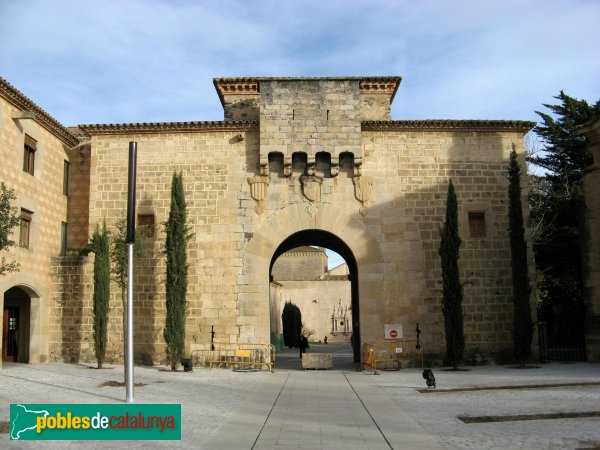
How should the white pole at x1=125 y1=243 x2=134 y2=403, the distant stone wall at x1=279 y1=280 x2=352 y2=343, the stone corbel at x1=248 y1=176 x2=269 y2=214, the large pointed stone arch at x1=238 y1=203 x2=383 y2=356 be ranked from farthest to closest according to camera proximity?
the distant stone wall at x1=279 y1=280 x2=352 y2=343 → the stone corbel at x1=248 y1=176 x2=269 y2=214 → the large pointed stone arch at x1=238 y1=203 x2=383 y2=356 → the white pole at x1=125 y1=243 x2=134 y2=403

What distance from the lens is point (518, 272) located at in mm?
17750

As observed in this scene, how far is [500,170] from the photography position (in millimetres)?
19266

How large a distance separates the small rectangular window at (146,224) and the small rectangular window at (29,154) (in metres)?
3.61

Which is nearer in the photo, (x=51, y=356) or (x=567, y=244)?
(x=51, y=356)

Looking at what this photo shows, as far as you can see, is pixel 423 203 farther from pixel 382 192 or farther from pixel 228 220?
pixel 228 220

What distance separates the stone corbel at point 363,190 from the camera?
1873cm

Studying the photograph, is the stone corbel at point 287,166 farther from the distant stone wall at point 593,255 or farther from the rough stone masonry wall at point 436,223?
the distant stone wall at point 593,255

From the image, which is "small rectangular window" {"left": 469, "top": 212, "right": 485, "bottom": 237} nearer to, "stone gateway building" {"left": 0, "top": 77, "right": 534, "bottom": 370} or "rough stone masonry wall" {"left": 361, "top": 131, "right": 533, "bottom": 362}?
"stone gateway building" {"left": 0, "top": 77, "right": 534, "bottom": 370}

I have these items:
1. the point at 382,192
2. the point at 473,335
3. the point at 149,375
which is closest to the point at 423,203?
the point at 382,192

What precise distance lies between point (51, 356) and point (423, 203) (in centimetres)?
1290

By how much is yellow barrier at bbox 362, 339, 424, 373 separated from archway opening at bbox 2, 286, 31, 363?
35.9 ft

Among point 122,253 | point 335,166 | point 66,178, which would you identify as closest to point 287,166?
point 335,166

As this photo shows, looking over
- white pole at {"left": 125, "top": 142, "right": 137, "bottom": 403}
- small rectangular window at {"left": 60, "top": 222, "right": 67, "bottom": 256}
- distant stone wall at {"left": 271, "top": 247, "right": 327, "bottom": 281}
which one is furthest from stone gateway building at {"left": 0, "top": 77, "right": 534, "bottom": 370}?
distant stone wall at {"left": 271, "top": 247, "right": 327, "bottom": 281}

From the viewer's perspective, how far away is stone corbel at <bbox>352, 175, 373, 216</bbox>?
18734 millimetres
